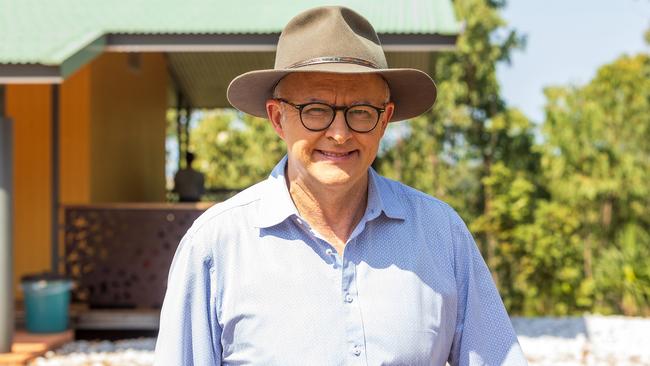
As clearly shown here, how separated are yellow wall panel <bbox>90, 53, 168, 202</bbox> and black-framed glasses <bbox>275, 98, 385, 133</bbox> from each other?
28.3 feet

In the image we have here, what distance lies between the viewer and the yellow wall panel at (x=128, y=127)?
35.1 ft

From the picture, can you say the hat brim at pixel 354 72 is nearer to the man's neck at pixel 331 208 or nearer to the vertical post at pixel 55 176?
the man's neck at pixel 331 208

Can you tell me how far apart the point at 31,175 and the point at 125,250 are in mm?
1445

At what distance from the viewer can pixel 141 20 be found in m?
8.38

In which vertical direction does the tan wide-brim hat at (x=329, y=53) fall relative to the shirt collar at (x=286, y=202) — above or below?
above

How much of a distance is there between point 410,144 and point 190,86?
7.06 meters

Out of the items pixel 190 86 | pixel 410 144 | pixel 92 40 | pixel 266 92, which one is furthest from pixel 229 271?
pixel 410 144

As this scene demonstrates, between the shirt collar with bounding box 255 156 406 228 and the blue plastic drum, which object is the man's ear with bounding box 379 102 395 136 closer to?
the shirt collar with bounding box 255 156 406 228

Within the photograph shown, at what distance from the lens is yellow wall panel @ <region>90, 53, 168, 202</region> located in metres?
10.7

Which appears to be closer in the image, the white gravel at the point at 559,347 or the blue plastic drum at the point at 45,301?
the white gravel at the point at 559,347

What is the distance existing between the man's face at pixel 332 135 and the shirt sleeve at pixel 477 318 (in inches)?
11.8

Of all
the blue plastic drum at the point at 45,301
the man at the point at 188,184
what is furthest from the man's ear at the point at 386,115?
the man at the point at 188,184

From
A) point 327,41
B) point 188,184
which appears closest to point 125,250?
point 188,184

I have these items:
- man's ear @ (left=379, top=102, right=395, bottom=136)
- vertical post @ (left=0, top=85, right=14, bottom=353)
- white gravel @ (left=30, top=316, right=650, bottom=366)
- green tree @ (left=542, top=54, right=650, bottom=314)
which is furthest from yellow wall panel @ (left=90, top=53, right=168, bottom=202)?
green tree @ (left=542, top=54, right=650, bottom=314)
